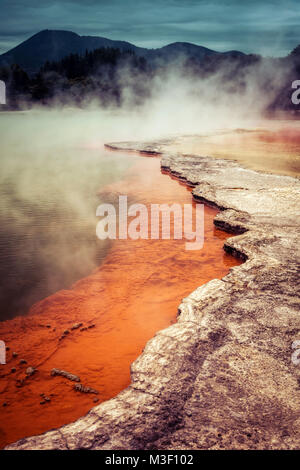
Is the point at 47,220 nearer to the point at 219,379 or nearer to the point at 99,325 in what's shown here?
the point at 99,325

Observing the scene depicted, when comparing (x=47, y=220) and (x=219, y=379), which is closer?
(x=219, y=379)

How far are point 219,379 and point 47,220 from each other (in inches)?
164

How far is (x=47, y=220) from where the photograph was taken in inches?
214

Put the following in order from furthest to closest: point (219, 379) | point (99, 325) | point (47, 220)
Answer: point (47, 220), point (99, 325), point (219, 379)

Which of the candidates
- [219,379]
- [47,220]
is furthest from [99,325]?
[47,220]

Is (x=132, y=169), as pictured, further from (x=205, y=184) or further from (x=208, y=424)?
(x=208, y=424)

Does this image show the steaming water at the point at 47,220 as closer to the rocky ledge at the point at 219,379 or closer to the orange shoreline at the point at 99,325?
the orange shoreline at the point at 99,325

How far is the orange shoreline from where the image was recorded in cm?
216

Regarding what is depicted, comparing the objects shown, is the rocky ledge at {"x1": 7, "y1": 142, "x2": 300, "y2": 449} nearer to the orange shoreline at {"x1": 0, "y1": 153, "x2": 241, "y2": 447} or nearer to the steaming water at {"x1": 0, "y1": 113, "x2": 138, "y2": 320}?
the orange shoreline at {"x1": 0, "y1": 153, "x2": 241, "y2": 447}

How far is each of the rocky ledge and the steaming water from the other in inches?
68.1

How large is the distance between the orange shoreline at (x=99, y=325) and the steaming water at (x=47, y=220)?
291mm

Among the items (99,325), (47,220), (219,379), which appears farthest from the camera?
(47,220)

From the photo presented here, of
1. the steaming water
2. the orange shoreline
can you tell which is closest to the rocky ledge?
the orange shoreline
